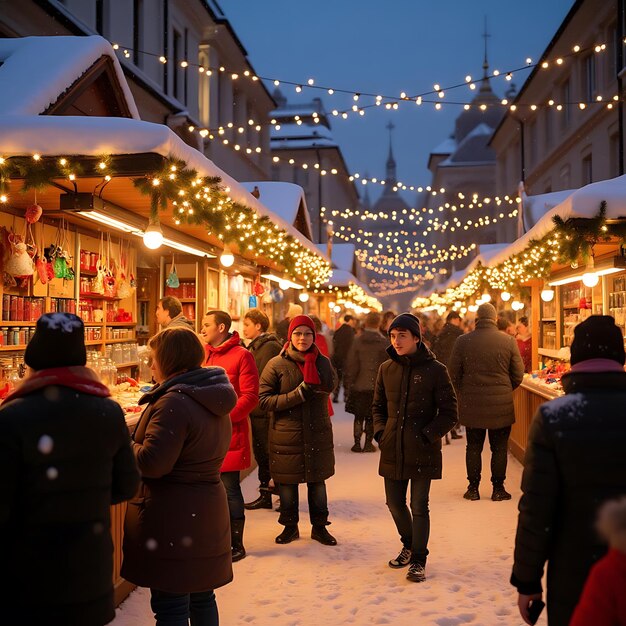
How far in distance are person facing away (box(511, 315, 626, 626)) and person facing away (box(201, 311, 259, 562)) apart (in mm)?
3133

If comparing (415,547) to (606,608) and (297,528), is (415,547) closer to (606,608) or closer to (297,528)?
(297,528)

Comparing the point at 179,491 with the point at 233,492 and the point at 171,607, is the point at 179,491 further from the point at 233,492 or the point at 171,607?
the point at 233,492

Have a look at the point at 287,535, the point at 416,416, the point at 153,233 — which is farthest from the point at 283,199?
the point at 416,416

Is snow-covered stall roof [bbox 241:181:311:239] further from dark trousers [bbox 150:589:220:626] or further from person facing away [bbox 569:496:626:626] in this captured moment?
person facing away [bbox 569:496:626:626]

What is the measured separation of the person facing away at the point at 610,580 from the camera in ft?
6.45

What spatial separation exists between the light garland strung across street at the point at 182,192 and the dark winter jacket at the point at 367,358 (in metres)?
2.08

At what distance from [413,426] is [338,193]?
5188 centimetres

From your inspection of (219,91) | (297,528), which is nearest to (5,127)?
(297,528)

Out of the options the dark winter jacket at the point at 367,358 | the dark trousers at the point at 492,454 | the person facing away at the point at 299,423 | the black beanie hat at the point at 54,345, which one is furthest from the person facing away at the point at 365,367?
the black beanie hat at the point at 54,345

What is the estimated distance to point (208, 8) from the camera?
67.5ft

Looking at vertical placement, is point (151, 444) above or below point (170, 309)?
below

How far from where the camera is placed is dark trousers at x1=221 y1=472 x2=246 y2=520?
5824mm

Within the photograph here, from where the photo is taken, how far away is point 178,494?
3533 millimetres

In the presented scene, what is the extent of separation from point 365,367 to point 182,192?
5.30 metres
